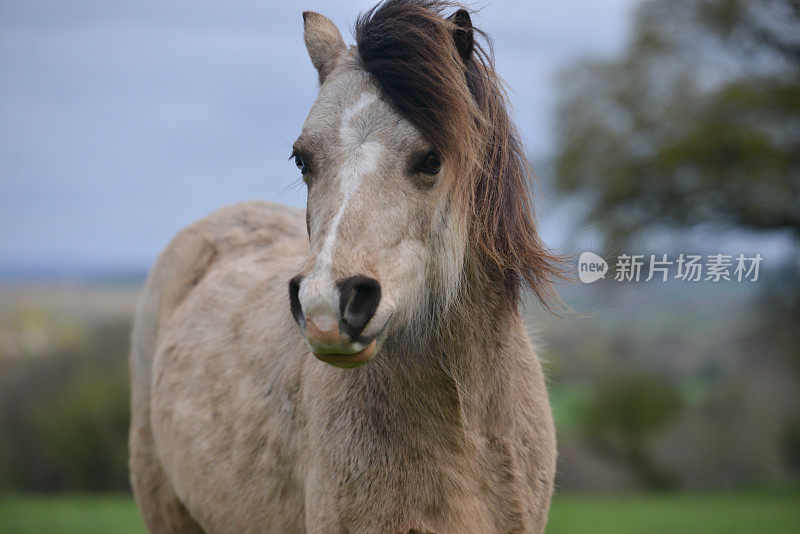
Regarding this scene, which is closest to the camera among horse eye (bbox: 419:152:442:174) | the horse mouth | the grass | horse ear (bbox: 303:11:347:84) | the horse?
the horse mouth

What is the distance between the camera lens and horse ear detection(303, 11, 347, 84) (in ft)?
9.04

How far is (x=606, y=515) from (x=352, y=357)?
1202cm

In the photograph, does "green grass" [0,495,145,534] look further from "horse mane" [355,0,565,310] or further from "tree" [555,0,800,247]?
"tree" [555,0,800,247]

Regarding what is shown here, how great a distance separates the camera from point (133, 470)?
14.9 ft

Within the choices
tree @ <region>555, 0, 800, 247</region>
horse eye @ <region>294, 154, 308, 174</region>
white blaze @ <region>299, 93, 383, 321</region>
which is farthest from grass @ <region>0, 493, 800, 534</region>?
white blaze @ <region>299, 93, 383, 321</region>

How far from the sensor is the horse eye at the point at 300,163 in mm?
2420

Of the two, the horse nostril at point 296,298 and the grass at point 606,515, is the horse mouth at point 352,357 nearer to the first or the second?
the horse nostril at point 296,298

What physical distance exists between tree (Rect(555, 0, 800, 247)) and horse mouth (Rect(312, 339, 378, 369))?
15402 millimetres

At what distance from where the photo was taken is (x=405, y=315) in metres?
2.35

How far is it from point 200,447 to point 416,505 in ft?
5.06

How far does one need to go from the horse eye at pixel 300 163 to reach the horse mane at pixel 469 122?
0.37m

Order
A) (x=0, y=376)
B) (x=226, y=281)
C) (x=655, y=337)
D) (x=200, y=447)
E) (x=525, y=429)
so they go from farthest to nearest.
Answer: (x=655, y=337), (x=0, y=376), (x=226, y=281), (x=200, y=447), (x=525, y=429)

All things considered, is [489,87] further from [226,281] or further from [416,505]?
[226,281]

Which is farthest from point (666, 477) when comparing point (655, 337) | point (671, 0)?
point (671, 0)
